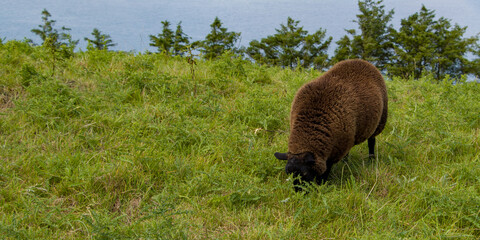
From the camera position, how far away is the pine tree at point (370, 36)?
39.3m

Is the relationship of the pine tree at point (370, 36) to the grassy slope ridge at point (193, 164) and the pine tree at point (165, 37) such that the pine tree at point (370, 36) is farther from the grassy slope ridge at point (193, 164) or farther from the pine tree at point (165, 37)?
the grassy slope ridge at point (193, 164)

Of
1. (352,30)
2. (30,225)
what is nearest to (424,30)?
(352,30)

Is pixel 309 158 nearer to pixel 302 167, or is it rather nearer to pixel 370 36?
pixel 302 167

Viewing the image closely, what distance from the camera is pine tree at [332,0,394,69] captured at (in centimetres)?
3934

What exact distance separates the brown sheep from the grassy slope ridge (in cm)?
28

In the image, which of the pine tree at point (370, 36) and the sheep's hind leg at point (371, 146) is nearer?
the sheep's hind leg at point (371, 146)

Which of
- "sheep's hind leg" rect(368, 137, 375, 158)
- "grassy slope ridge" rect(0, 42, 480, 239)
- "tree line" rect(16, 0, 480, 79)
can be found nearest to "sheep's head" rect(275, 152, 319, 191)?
"grassy slope ridge" rect(0, 42, 480, 239)

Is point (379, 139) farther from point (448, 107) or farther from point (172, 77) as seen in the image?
point (172, 77)

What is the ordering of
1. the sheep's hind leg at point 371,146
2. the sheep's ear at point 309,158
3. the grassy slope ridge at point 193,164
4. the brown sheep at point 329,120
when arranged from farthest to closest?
the sheep's hind leg at point 371,146, the brown sheep at point 329,120, the sheep's ear at point 309,158, the grassy slope ridge at point 193,164

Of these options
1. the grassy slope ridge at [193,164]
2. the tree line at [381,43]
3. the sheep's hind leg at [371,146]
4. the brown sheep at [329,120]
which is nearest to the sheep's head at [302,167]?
the brown sheep at [329,120]

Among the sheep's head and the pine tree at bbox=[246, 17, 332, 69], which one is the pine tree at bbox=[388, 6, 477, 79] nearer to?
the pine tree at bbox=[246, 17, 332, 69]

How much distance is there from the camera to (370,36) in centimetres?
3875

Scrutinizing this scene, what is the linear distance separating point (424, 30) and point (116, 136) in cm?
4209

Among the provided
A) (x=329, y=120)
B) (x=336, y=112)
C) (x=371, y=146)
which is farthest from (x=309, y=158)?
(x=371, y=146)
